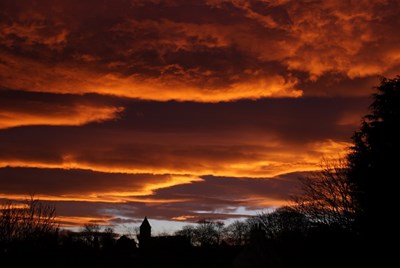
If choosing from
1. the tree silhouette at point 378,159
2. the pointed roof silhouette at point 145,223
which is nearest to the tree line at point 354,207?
the tree silhouette at point 378,159

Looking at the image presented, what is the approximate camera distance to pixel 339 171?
135ft

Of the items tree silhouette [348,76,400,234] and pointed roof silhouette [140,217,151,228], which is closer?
tree silhouette [348,76,400,234]

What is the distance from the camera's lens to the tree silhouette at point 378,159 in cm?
2989

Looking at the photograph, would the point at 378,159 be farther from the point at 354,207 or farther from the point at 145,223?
the point at 145,223

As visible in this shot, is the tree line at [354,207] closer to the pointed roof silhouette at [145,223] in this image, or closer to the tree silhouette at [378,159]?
the tree silhouette at [378,159]

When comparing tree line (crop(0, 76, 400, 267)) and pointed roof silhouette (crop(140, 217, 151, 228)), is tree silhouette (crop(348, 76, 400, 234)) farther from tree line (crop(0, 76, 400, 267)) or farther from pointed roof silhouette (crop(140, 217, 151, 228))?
pointed roof silhouette (crop(140, 217, 151, 228))

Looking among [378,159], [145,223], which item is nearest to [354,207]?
[378,159]

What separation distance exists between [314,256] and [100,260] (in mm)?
37886

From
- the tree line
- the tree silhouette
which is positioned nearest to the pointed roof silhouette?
the tree line

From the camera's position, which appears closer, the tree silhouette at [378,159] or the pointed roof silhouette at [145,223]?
the tree silhouette at [378,159]

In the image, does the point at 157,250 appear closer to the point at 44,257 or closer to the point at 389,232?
the point at 44,257

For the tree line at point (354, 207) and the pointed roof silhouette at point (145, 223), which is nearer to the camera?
the tree line at point (354, 207)

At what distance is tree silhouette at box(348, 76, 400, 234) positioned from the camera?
29.9 m

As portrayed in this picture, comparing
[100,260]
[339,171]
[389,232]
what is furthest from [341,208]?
[100,260]
